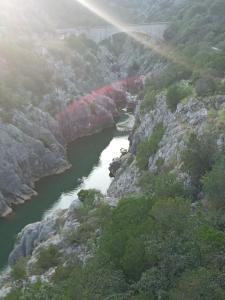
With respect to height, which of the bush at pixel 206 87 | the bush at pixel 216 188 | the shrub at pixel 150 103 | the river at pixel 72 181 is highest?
the bush at pixel 216 188

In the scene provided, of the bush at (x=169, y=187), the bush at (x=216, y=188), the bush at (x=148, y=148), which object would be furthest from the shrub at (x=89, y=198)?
the bush at (x=216, y=188)

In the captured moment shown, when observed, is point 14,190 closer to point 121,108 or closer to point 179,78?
point 179,78

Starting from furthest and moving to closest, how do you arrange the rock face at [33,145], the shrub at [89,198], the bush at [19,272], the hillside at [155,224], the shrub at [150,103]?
1. the rock face at [33,145]
2. the shrub at [150,103]
3. the shrub at [89,198]
4. the bush at [19,272]
5. the hillside at [155,224]

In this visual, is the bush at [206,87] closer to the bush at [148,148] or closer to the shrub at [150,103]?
the bush at [148,148]

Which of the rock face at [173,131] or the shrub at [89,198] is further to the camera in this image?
the rock face at [173,131]

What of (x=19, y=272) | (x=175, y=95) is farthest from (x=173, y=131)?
(x=19, y=272)

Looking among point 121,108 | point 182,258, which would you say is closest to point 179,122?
point 182,258
